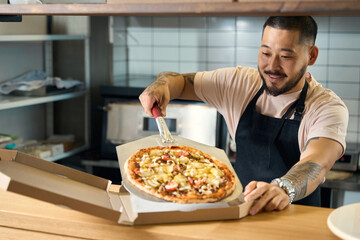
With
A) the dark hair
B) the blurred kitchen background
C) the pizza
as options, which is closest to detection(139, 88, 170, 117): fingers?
the pizza

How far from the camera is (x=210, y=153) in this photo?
5.75 feet

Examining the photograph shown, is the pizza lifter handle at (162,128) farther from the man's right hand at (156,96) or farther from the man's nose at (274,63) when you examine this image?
the man's nose at (274,63)

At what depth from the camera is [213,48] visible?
3.57 m

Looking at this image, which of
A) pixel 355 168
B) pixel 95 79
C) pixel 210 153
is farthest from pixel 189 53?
pixel 210 153

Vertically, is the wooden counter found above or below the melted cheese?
below

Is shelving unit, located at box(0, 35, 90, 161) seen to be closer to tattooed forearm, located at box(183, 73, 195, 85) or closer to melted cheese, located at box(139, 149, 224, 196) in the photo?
tattooed forearm, located at box(183, 73, 195, 85)

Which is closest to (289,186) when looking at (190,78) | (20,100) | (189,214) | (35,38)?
(189,214)

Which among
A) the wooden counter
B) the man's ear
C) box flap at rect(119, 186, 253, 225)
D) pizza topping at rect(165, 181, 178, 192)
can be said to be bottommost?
the wooden counter

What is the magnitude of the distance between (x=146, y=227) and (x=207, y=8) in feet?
2.01

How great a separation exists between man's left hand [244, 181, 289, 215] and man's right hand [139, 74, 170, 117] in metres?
0.62

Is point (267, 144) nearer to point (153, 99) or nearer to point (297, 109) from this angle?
point (297, 109)

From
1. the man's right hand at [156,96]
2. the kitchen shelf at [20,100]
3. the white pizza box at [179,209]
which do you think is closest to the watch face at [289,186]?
the white pizza box at [179,209]

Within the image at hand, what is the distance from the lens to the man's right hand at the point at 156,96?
1.90 m

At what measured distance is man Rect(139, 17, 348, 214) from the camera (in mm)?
1638
